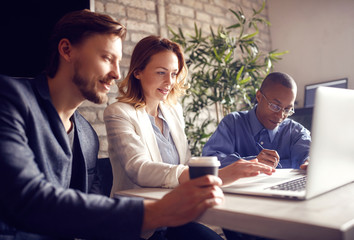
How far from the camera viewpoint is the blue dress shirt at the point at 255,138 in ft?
5.51

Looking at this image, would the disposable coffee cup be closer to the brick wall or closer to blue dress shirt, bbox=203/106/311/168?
Result: blue dress shirt, bbox=203/106/311/168

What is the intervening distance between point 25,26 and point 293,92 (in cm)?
153

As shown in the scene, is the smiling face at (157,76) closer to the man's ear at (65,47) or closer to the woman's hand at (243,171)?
the man's ear at (65,47)

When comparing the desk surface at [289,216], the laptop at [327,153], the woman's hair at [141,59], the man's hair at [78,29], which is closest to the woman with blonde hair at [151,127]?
the woman's hair at [141,59]

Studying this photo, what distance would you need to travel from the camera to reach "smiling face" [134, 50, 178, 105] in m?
1.64

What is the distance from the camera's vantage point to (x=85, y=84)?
1.07 metres

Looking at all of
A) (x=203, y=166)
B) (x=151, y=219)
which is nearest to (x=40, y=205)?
(x=151, y=219)

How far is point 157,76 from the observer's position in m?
1.64

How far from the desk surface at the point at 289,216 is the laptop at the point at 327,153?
0.12 feet

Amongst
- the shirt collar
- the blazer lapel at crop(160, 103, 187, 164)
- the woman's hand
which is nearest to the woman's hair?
the blazer lapel at crop(160, 103, 187, 164)

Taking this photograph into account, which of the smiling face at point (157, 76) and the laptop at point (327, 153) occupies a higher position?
the smiling face at point (157, 76)

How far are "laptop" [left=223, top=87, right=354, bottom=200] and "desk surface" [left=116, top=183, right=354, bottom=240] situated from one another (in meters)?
0.04

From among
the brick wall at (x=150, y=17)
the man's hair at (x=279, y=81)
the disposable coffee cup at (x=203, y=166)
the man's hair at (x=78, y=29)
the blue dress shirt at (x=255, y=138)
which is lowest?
the blue dress shirt at (x=255, y=138)

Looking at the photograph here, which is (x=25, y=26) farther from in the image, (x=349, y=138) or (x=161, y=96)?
(x=349, y=138)
